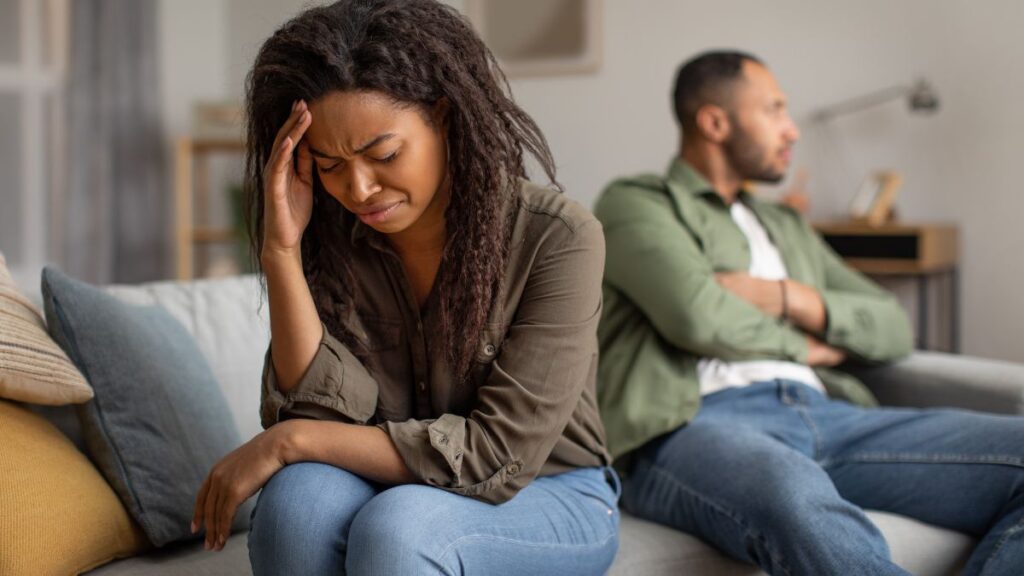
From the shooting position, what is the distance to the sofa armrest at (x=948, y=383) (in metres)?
2.05

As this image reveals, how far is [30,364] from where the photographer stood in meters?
1.47

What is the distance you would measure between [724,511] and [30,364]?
101cm

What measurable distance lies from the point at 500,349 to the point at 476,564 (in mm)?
299

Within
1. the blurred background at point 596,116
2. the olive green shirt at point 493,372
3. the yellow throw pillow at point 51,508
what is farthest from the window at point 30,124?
A: the olive green shirt at point 493,372

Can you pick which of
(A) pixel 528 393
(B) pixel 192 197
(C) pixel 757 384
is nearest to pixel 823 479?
(C) pixel 757 384

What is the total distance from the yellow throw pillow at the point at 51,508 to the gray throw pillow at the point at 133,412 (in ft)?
0.12

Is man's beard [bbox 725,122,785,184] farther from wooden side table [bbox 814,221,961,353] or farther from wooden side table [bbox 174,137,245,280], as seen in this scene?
wooden side table [bbox 174,137,245,280]

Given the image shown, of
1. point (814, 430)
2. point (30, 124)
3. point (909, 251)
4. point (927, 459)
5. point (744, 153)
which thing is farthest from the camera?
point (30, 124)

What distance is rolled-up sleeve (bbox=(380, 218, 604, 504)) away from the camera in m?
1.30

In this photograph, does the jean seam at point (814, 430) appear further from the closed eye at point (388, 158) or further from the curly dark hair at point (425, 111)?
the closed eye at point (388, 158)

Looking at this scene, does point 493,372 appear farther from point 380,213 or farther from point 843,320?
point 843,320

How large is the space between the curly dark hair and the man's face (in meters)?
0.89

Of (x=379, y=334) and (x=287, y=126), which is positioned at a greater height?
(x=287, y=126)

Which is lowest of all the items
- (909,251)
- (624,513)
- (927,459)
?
(624,513)
